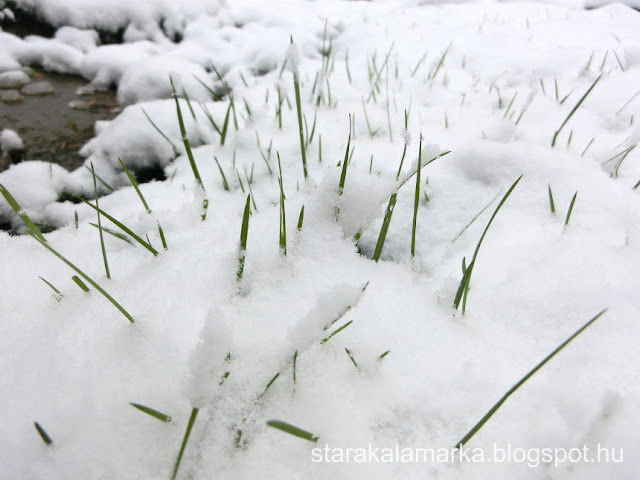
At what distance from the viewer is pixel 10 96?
1.53 meters

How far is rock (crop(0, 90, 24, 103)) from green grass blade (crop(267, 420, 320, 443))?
188cm

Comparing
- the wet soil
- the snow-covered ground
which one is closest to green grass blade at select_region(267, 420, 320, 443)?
the snow-covered ground

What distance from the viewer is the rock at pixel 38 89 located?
1596mm

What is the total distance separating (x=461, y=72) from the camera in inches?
71.1

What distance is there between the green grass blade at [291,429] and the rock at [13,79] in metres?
2.03

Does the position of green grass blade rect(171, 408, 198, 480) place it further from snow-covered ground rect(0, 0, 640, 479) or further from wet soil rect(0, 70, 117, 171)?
wet soil rect(0, 70, 117, 171)

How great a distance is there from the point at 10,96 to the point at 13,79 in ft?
0.51

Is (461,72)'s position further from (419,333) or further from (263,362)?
(263,362)

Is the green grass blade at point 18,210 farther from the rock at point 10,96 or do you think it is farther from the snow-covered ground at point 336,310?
the rock at point 10,96

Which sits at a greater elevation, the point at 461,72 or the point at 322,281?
the point at 461,72

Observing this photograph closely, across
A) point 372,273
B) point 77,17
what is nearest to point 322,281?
point 372,273

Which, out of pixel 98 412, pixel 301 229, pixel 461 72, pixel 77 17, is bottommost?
pixel 98 412

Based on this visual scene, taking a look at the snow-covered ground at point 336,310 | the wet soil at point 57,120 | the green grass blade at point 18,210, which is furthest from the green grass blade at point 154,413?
the wet soil at point 57,120

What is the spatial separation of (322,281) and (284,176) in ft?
1.64
